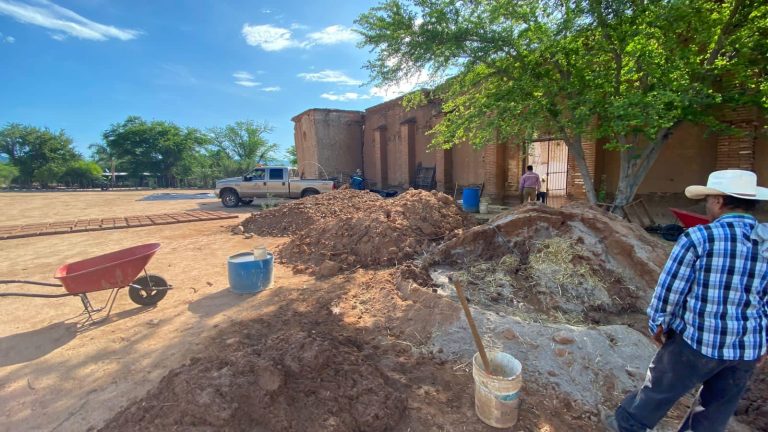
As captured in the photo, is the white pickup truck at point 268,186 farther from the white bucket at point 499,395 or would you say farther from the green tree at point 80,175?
the green tree at point 80,175

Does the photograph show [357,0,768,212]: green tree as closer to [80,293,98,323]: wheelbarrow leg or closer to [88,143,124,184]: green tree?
[80,293,98,323]: wheelbarrow leg

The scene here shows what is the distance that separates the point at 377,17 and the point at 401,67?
110 centimetres

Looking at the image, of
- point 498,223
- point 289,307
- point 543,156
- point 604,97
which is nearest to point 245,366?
point 289,307

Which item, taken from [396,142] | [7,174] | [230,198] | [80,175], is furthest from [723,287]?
[7,174]

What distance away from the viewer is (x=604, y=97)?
7.14 meters

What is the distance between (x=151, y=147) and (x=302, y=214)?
4039 centimetres

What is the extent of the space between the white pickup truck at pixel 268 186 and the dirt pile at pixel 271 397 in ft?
43.1

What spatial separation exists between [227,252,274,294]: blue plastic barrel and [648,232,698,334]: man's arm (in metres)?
4.58

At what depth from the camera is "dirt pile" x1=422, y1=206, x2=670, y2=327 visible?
14.4 ft

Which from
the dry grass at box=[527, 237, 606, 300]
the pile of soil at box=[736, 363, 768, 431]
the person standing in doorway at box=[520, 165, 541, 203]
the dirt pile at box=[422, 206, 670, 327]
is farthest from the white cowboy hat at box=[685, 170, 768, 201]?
the person standing in doorway at box=[520, 165, 541, 203]

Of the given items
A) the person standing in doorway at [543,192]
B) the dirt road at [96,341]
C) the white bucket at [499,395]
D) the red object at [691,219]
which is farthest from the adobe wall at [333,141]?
the white bucket at [499,395]

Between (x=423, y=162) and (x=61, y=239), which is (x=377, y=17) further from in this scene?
(x=423, y=162)

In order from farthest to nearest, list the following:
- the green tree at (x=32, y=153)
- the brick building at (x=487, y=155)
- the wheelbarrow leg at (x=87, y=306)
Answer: the green tree at (x=32, y=153)
the brick building at (x=487, y=155)
the wheelbarrow leg at (x=87, y=306)

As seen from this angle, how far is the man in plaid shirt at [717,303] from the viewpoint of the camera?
6.11ft
